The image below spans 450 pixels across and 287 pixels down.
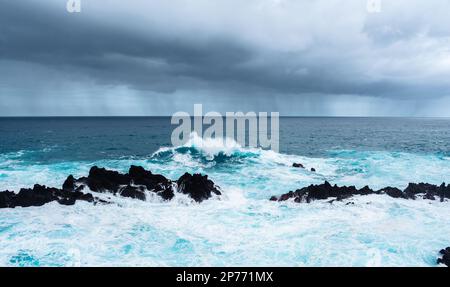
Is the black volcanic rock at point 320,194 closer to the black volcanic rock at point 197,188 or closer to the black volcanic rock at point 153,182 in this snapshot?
the black volcanic rock at point 197,188

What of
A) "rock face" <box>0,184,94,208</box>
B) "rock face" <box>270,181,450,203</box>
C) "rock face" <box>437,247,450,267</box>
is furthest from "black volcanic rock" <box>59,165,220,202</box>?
"rock face" <box>437,247,450,267</box>

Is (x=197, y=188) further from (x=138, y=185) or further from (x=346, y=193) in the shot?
(x=346, y=193)

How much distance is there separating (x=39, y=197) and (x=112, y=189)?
352 cm

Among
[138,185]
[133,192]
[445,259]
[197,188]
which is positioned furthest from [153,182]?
[445,259]

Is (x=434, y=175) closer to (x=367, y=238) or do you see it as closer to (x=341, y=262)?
(x=367, y=238)

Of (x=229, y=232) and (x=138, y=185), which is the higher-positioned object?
(x=138, y=185)

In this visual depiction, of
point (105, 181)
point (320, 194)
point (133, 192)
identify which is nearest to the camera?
point (320, 194)

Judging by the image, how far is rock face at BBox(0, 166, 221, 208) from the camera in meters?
14.5

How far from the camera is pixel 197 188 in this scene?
55.1 ft

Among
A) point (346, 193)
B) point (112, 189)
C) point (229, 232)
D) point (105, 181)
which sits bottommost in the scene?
point (229, 232)

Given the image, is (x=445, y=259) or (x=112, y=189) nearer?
(x=445, y=259)

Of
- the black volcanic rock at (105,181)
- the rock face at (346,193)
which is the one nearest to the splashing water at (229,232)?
the rock face at (346,193)

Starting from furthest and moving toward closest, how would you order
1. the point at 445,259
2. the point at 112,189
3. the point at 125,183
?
the point at 125,183 → the point at 112,189 → the point at 445,259
